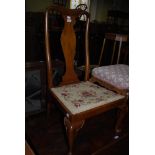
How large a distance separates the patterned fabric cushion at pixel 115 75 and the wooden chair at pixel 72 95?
10cm

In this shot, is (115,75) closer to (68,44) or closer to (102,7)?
(68,44)

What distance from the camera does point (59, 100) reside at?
111 cm

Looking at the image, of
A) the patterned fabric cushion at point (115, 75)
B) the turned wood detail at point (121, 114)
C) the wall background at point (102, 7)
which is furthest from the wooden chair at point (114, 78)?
the wall background at point (102, 7)

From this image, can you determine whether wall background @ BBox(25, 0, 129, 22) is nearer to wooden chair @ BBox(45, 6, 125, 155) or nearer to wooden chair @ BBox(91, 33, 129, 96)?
wooden chair @ BBox(91, 33, 129, 96)

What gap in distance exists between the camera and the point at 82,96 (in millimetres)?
1133

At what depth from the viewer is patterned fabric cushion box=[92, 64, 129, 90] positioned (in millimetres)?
1304

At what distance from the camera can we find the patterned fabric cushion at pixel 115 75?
130 cm

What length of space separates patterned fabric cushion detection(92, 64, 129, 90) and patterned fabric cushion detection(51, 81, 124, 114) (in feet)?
0.42

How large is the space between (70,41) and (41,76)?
15.6 inches

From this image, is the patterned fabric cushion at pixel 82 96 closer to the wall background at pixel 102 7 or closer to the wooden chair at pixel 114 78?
the wooden chair at pixel 114 78

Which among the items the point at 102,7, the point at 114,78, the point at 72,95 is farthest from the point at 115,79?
the point at 102,7
